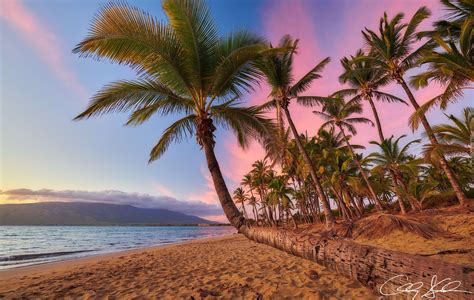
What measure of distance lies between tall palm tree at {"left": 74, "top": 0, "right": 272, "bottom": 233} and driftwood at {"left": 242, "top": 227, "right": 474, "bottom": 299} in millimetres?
2205

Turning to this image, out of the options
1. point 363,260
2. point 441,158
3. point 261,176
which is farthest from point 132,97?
point 261,176

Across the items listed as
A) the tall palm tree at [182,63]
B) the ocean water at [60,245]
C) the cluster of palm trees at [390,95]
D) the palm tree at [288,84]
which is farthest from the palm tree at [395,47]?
the ocean water at [60,245]

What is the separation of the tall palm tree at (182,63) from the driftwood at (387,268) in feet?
7.24

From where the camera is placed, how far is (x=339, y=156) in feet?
80.5

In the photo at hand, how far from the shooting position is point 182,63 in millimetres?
6422

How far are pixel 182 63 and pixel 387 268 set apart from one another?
20.6 ft

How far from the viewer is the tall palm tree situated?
18.3 ft

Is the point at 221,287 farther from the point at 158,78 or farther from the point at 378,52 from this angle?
the point at 378,52

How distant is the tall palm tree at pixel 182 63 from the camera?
5.58 meters

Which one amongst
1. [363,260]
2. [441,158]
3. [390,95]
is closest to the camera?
[363,260]
